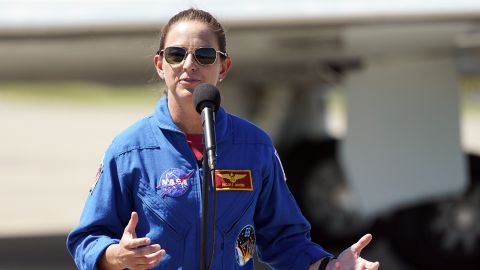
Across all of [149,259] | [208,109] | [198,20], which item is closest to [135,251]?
[149,259]

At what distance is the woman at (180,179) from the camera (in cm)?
240

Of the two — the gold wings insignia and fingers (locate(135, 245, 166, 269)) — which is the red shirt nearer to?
the gold wings insignia

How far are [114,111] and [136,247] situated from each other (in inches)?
983

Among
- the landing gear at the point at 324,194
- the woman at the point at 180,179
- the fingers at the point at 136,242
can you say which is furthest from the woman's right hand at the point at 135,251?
the landing gear at the point at 324,194

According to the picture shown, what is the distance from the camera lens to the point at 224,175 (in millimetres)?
2445

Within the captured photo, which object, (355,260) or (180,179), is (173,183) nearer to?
(180,179)

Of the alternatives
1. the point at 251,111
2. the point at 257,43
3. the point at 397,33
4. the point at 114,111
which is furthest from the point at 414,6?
the point at 114,111

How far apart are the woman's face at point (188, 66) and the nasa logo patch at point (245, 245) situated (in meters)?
0.34

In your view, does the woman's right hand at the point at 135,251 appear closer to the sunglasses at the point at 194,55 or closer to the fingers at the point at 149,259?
the fingers at the point at 149,259

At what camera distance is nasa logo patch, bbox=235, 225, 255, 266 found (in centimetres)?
248

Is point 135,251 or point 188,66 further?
point 188,66

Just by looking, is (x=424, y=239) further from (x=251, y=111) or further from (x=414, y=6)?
(x=251, y=111)

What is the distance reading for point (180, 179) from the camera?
240 cm

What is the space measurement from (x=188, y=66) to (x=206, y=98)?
158mm
